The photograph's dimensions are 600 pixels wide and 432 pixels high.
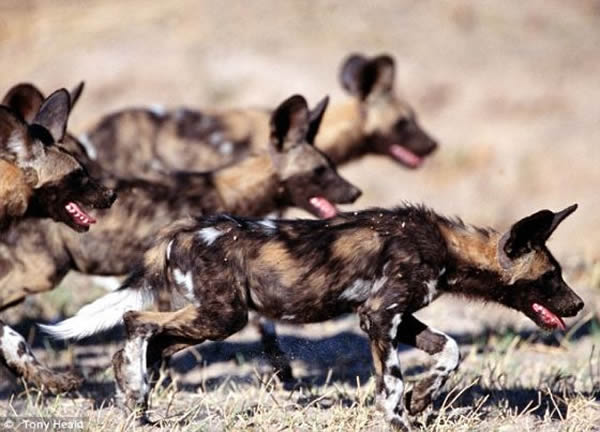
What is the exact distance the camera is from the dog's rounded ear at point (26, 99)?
7.23 m

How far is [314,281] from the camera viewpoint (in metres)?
5.58

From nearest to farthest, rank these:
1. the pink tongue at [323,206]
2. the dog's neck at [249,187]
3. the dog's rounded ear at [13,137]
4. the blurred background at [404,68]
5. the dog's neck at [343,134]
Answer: the dog's rounded ear at [13,137] < the dog's neck at [249,187] < the pink tongue at [323,206] < the dog's neck at [343,134] < the blurred background at [404,68]

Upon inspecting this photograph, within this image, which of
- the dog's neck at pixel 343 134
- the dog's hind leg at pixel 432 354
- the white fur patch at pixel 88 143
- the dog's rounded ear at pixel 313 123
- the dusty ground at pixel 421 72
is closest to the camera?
the dog's hind leg at pixel 432 354

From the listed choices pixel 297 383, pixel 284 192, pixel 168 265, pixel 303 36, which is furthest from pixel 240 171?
pixel 303 36

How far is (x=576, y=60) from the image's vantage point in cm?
1639

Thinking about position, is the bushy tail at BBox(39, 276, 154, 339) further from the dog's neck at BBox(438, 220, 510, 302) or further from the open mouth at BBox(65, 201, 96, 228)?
the dog's neck at BBox(438, 220, 510, 302)

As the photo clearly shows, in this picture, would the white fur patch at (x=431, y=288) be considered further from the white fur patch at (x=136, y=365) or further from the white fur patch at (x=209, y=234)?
the white fur patch at (x=136, y=365)

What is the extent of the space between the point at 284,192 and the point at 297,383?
4.91 ft

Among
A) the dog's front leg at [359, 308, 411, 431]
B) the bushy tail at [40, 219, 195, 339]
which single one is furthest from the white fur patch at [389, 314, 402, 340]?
the bushy tail at [40, 219, 195, 339]

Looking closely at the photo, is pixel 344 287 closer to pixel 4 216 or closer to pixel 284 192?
pixel 4 216

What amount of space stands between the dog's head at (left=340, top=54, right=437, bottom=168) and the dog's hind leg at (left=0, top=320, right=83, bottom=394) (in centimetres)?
425

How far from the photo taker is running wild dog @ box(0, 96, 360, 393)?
22.7 feet

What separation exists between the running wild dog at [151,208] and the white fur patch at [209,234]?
31.3 inches

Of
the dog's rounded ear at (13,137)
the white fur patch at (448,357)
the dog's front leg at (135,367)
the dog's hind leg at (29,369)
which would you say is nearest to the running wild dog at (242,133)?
the dog's rounded ear at (13,137)
